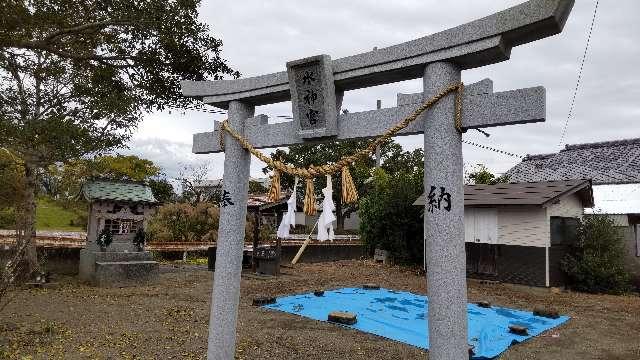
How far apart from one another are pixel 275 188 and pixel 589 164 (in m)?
24.8

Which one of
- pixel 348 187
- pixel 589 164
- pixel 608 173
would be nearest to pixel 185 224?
pixel 348 187

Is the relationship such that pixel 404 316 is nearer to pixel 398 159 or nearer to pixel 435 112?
pixel 435 112

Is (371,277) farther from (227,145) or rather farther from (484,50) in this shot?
(484,50)

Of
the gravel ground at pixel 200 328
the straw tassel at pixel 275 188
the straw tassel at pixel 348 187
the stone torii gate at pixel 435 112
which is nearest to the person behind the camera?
the stone torii gate at pixel 435 112

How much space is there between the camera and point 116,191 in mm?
16094

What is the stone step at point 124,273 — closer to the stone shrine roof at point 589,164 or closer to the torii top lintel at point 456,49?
the torii top lintel at point 456,49

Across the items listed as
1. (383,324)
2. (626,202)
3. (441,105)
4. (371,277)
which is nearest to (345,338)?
(383,324)

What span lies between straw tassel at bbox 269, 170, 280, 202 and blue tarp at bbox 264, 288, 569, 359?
3871mm

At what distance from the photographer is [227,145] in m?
5.80

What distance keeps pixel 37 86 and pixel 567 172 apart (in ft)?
85.5

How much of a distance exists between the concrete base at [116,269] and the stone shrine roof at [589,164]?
21.7 m

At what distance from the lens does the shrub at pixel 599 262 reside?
15.2 meters

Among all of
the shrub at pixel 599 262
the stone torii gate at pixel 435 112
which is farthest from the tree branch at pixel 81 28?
the shrub at pixel 599 262

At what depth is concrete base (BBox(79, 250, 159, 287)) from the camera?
46.3 feet
